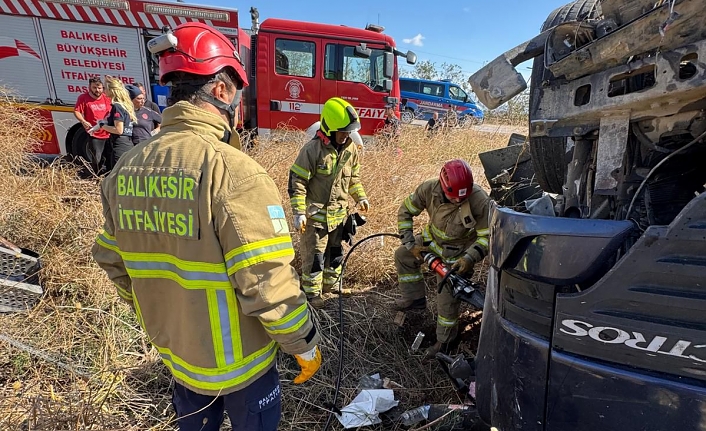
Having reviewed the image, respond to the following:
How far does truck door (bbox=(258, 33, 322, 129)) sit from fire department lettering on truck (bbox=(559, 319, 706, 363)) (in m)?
6.99

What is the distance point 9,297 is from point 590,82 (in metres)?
3.74

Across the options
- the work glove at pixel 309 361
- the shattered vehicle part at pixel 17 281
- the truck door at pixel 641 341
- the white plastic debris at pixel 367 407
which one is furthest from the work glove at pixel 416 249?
the shattered vehicle part at pixel 17 281

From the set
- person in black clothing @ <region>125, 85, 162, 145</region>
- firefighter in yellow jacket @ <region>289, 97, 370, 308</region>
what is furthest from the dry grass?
person in black clothing @ <region>125, 85, 162, 145</region>

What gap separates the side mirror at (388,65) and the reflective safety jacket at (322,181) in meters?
4.37

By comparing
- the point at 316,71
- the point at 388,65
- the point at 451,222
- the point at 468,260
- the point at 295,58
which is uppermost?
the point at 295,58

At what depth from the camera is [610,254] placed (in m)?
0.94

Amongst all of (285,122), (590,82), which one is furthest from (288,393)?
(285,122)

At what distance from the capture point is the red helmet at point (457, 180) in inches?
116

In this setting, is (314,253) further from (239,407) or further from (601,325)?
(601,325)

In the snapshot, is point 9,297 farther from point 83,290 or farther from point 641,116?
point 641,116

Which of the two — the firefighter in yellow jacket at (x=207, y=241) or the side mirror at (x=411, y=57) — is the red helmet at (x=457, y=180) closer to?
the firefighter in yellow jacket at (x=207, y=241)

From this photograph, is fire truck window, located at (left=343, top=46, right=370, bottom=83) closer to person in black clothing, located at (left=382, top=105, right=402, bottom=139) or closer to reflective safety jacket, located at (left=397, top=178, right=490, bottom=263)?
person in black clothing, located at (left=382, top=105, right=402, bottom=139)

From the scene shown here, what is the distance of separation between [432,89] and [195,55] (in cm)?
1719

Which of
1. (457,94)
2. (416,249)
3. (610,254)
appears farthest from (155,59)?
(457,94)
